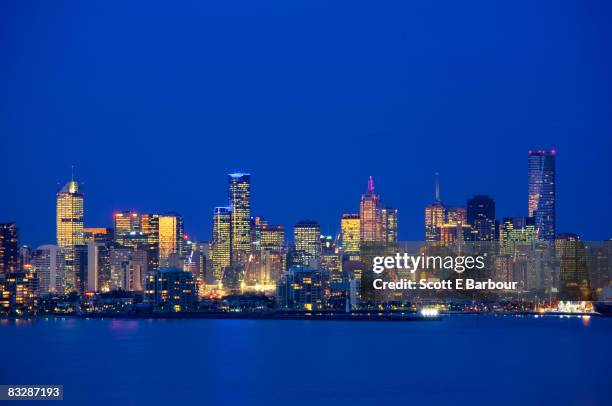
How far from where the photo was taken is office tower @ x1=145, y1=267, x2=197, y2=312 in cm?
10006

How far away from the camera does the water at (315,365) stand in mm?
37312

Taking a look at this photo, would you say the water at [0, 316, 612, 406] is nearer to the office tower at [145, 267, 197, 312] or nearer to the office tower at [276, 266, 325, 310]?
the office tower at [276, 266, 325, 310]

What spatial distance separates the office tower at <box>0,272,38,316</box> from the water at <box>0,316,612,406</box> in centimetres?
2899

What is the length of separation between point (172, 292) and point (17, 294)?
44.7 feet

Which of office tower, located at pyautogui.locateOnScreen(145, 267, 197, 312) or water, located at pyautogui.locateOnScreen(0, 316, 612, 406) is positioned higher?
office tower, located at pyautogui.locateOnScreen(145, 267, 197, 312)

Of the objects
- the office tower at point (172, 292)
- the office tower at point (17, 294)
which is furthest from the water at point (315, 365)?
the office tower at point (17, 294)

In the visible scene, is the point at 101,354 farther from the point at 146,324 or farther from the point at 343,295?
the point at 343,295

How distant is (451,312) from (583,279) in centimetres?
1132

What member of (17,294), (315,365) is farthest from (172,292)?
(315,365)

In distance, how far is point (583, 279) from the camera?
100938mm

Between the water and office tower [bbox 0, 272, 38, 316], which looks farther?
office tower [bbox 0, 272, 38, 316]

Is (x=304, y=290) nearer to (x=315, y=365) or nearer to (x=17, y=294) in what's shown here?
(x=17, y=294)

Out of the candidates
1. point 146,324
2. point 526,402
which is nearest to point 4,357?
point 526,402

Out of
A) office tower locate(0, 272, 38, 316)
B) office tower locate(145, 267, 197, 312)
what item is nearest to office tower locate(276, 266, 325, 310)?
office tower locate(145, 267, 197, 312)
